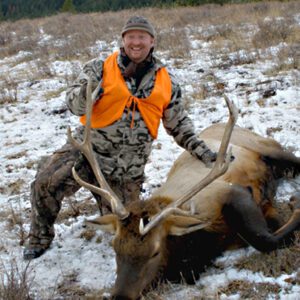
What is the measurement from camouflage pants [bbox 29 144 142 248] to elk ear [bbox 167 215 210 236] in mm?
1210

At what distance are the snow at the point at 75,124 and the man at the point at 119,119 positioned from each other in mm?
337

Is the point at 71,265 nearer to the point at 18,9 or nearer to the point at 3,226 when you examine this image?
the point at 3,226

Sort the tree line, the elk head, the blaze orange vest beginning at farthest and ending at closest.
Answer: the tree line < the blaze orange vest < the elk head

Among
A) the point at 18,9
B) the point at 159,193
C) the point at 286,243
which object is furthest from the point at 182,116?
the point at 18,9

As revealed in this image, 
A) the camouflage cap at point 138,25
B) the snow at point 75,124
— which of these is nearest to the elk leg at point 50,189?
the snow at point 75,124

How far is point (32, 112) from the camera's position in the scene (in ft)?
28.6

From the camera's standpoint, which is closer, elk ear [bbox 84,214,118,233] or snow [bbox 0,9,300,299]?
elk ear [bbox 84,214,118,233]

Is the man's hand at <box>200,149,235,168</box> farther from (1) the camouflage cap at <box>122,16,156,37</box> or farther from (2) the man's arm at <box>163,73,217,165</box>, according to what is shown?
(1) the camouflage cap at <box>122,16,156,37</box>

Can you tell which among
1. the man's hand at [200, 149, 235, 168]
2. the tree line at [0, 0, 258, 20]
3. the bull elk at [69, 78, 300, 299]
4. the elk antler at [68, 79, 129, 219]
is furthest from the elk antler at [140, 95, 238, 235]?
the tree line at [0, 0, 258, 20]

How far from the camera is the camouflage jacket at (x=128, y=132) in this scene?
449 cm

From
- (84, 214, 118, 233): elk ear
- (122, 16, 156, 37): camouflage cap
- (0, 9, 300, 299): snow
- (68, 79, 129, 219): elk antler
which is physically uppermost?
(122, 16, 156, 37): camouflage cap

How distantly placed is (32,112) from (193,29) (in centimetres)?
643

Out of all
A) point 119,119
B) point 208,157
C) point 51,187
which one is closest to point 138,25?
point 119,119

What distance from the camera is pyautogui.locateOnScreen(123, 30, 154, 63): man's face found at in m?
4.45
